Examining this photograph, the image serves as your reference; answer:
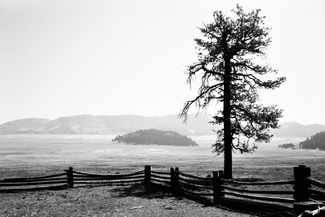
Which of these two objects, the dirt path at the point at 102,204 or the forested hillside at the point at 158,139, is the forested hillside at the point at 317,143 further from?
the dirt path at the point at 102,204

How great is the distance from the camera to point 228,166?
20406 mm

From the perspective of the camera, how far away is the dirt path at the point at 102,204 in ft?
35.6

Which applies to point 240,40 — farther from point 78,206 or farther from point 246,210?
point 78,206

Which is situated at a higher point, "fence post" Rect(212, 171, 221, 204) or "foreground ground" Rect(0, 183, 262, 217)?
"fence post" Rect(212, 171, 221, 204)

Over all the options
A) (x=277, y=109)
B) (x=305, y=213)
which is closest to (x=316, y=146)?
(x=277, y=109)

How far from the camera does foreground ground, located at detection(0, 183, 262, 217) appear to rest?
10852 millimetres

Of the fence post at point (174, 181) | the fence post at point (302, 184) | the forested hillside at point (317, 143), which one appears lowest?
the forested hillside at point (317, 143)

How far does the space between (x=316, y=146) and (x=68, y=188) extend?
419ft

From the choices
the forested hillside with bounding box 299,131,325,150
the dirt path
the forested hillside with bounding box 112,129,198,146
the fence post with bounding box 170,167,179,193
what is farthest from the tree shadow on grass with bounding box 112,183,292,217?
the forested hillside with bounding box 112,129,198,146

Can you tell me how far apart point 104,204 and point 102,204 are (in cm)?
10

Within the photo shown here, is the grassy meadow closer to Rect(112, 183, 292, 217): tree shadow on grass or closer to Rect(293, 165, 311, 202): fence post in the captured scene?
Rect(112, 183, 292, 217): tree shadow on grass

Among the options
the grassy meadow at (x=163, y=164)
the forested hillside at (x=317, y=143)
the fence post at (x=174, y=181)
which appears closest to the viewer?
the fence post at (x=174, y=181)

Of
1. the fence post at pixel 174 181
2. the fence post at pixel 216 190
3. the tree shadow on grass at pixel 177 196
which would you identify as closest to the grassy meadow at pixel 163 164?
the fence post at pixel 174 181

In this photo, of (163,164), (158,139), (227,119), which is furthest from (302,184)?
(158,139)
